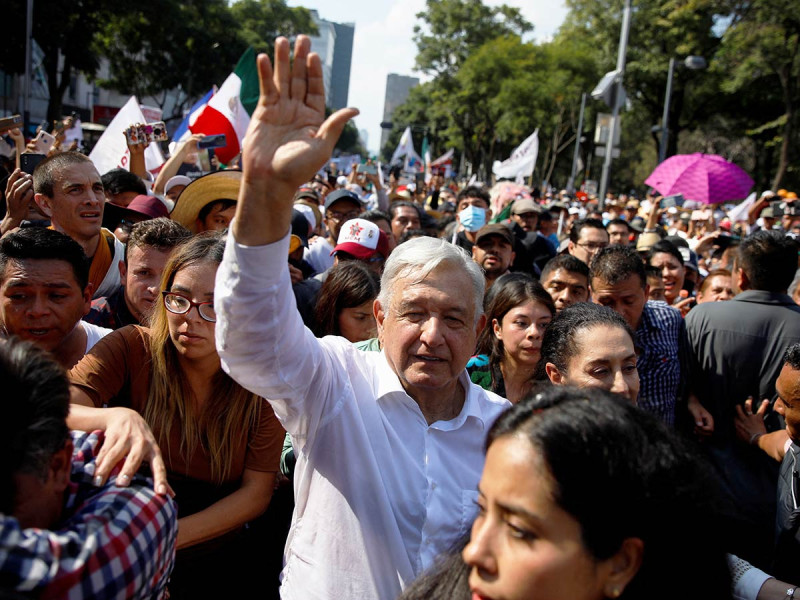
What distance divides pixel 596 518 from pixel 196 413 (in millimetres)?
1431

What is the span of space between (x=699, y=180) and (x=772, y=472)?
7253mm

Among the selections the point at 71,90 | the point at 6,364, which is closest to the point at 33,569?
the point at 6,364

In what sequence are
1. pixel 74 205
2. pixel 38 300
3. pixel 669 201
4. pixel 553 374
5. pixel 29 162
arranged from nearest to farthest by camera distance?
pixel 38 300 < pixel 553 374 < pixel 74 205 < pixel 29 162 < pixel 669 201

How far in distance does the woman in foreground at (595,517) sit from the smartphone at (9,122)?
4.94 meters

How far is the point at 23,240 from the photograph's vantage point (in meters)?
2.59

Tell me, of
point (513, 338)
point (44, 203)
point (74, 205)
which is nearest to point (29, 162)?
point (44, 203)

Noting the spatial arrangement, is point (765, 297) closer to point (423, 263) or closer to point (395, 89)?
point (423, 263)

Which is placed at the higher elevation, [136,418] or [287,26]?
[287,26]

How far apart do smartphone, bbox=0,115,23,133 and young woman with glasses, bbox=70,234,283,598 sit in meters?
3.51

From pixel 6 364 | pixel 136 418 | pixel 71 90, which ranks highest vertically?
pixel 71 90

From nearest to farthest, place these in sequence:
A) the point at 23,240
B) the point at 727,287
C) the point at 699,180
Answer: the point at 23,240, the point at 727,287, the point at 699,180

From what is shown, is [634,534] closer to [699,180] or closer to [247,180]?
[247,180]

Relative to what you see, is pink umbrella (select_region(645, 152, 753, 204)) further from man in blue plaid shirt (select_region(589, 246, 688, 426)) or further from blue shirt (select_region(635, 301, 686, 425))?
man in blue plaid shirt (select_region(589, 246, 688, 426))

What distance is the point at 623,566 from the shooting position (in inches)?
52.7
